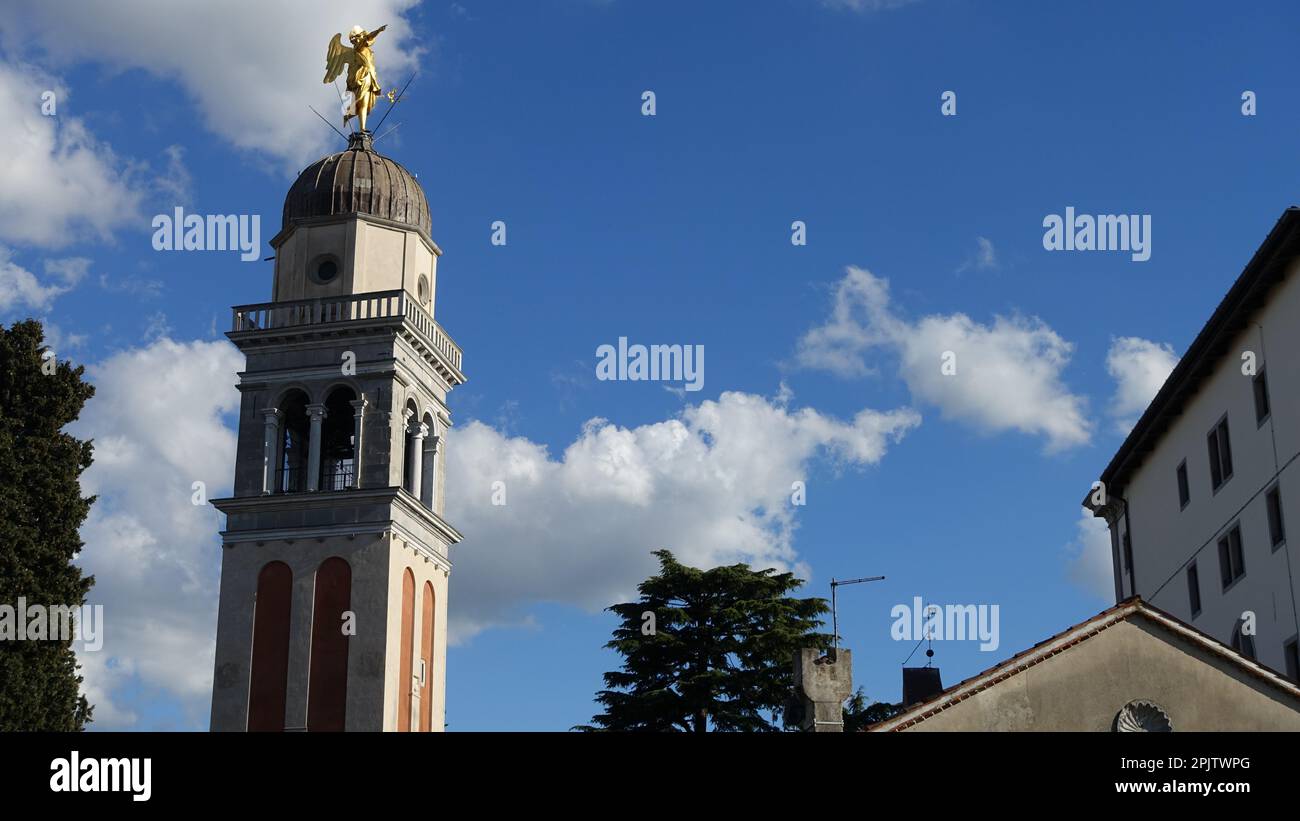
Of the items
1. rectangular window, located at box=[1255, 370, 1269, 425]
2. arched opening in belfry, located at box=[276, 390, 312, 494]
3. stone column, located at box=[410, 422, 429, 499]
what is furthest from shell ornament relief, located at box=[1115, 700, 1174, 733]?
arched opening in belfry, located at box=[276, 390, 312, 494]

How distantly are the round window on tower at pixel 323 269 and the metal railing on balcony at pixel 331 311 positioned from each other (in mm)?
1089

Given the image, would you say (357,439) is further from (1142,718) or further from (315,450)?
(1142,718)

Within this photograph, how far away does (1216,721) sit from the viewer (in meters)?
24.3

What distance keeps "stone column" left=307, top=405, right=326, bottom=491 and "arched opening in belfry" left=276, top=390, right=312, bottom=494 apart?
0.39 meters

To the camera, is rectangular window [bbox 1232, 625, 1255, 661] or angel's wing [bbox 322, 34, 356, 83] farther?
angel's wing [bbox 322, 34, 356, 83]

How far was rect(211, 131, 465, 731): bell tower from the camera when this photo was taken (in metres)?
38.2

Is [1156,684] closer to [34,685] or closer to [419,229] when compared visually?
[34,685]

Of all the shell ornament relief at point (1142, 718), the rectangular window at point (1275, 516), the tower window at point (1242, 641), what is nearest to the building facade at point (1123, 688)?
the shell ornament relief at point (1142, 718)

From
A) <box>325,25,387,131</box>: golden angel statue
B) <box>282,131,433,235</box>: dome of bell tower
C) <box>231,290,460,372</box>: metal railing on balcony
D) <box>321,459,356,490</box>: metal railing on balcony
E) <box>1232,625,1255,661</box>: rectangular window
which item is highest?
<box>325,25,387,131</box>: golden angel statue

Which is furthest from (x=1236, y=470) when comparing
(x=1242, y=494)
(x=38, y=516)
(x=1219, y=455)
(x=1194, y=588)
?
(x=38, y=516)

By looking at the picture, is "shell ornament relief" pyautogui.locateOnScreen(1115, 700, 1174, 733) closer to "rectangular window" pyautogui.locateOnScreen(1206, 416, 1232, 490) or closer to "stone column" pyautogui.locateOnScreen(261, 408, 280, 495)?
→ "rectangular window" pyautogui.locateOnScreen(1206, 416, 1232, 490)
